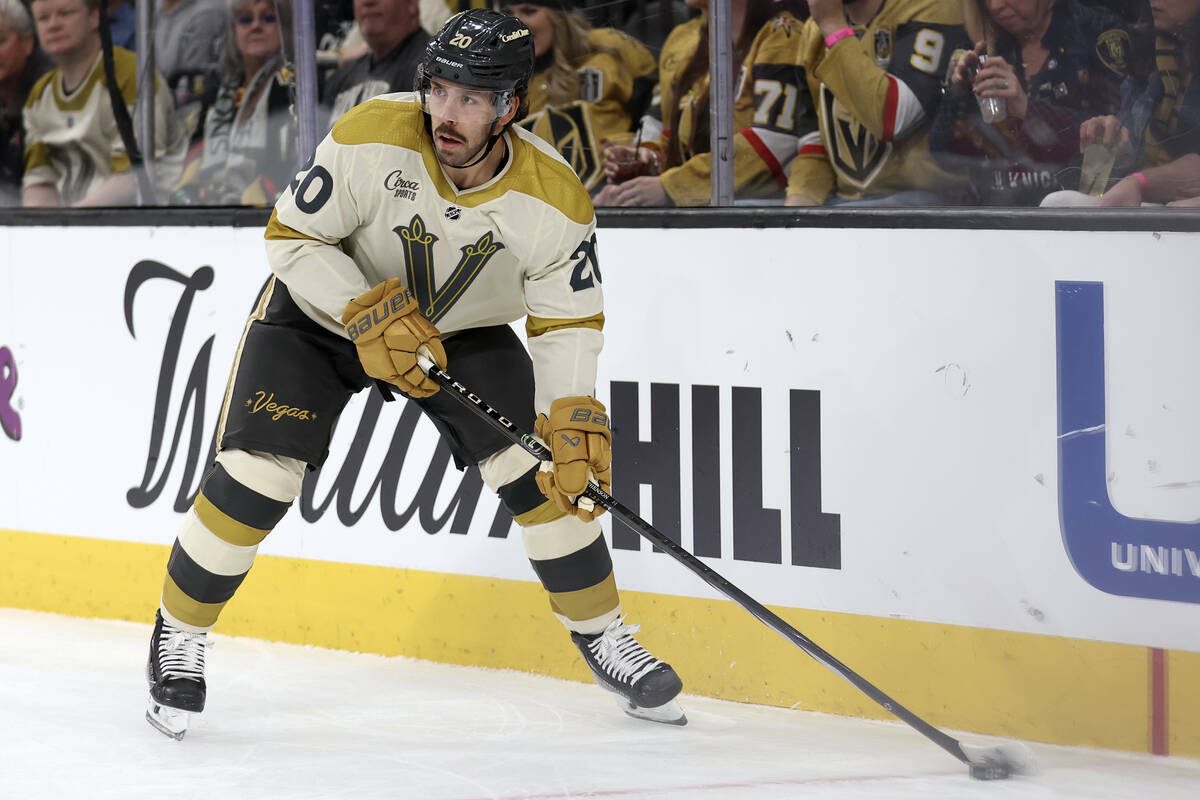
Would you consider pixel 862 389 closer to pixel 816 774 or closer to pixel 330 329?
pixel 816 774

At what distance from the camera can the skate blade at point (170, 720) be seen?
2738mm

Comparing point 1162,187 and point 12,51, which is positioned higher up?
point 12,51

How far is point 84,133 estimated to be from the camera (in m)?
3.94

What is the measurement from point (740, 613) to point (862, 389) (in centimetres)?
50

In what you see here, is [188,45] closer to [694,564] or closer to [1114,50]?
[694,564]

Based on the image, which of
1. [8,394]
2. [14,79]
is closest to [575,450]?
[8,394]

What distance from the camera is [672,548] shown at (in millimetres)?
2578

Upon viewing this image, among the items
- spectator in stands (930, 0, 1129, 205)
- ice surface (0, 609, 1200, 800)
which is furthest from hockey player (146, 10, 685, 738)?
spectator in stands (930, 0, 1129, 205)

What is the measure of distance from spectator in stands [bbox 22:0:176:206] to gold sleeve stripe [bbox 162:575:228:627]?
1.43 m

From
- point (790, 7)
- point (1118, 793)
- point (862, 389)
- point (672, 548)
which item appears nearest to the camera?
point (1118, 793)

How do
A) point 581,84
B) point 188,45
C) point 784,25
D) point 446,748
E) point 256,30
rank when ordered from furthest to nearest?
point 188,45 → point 256,30 → point 581,84 → point 784,25 → point 446,748

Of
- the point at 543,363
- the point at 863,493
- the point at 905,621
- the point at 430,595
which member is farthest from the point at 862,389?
the point at 430,595

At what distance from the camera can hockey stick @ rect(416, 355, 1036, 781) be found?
2475 millimetres

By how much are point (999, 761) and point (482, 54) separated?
136 centimetres
